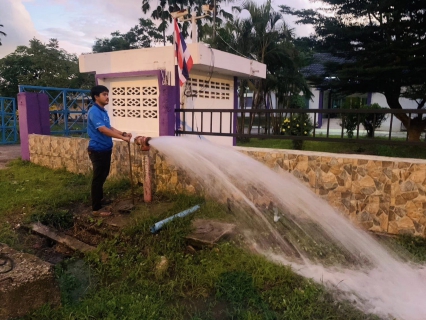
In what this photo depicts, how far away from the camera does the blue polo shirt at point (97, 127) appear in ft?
15.0

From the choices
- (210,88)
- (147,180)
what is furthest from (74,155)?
(210,88)

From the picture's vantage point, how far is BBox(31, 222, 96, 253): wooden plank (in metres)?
3.94

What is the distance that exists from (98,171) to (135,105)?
11.9 ft

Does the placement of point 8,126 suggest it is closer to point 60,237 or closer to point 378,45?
point 60,237

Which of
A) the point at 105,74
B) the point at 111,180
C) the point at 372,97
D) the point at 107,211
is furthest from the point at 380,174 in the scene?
the point at 372,97

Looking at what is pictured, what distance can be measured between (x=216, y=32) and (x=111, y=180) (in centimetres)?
1091

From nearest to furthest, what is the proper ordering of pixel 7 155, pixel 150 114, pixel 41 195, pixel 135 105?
pixel 41 195
pixel 150 114
pixel 135 105
pixel 7 155

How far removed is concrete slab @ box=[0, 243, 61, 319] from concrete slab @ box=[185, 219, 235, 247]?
4.75ft

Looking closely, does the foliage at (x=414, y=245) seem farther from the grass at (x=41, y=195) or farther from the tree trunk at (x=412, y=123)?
the tree trunk at (x=412, y=123)

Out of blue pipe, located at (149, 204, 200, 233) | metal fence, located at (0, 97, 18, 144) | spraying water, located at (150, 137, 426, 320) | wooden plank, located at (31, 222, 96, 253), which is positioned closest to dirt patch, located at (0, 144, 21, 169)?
metal fence, located at (0, 97, 18, 144)

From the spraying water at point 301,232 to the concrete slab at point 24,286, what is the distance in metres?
2.06

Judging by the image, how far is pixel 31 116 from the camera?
831 cm

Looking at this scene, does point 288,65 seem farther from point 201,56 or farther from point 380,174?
point 380,174

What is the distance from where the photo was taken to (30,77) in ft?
79.9
